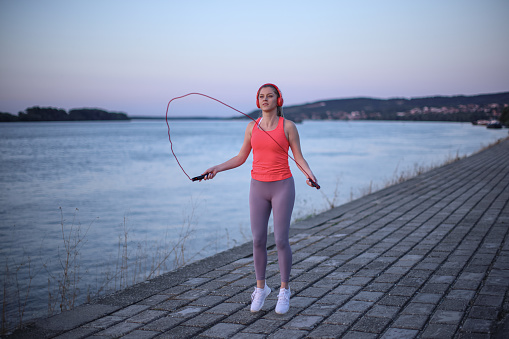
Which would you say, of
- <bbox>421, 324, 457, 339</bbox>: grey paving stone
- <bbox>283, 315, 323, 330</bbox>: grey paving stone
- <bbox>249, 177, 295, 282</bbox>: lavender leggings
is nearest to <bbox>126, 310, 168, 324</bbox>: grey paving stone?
<bbox>249, 177, 295, 282</bbox>: lavender leggings

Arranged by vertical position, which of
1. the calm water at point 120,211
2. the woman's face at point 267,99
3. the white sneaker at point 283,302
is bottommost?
the calm water at point 120,211

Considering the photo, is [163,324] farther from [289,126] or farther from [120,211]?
[120,211]

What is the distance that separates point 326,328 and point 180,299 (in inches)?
56.4

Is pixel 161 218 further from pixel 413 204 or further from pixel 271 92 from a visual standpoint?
pixel 271 92

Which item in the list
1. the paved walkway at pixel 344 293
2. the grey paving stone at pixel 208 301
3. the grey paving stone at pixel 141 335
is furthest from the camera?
the grey paving stone at pixel 208 301

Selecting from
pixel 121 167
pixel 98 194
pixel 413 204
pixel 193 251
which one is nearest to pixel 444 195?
pixel 413 204

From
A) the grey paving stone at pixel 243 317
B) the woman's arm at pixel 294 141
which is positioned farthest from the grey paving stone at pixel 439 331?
the woman's arm at pixel 294 141

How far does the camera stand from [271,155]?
3.91 metres

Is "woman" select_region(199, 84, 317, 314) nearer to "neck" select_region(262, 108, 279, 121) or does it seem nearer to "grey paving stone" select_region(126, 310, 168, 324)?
"neck" select_region(262, 108, 279, 121)

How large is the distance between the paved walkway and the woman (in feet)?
1.36

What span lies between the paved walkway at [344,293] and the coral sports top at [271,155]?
3.73 feet

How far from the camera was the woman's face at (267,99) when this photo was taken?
395cm

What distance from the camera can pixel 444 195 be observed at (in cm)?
1043

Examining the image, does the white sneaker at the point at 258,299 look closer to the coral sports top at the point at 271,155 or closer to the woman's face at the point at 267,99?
the coral sports top at the point at 271,155
